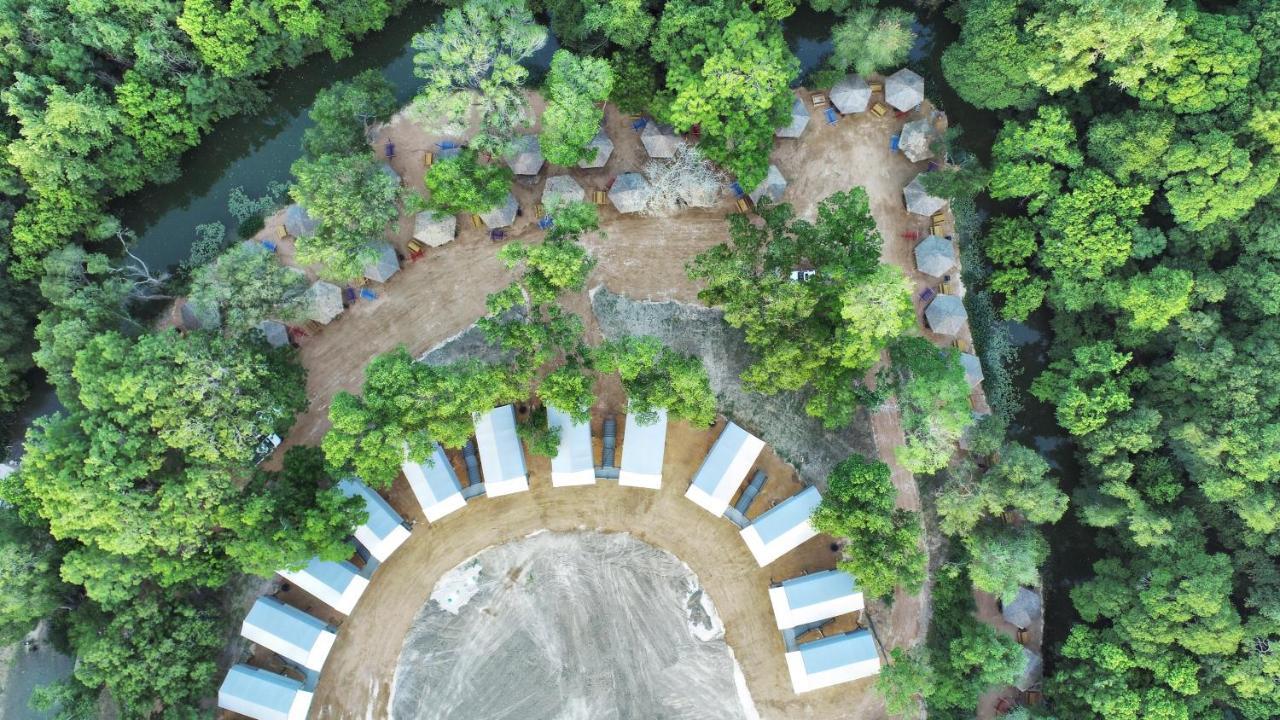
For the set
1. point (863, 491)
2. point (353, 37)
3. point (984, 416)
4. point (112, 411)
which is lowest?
point (863, 491)

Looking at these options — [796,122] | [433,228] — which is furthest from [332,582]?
[796,122]

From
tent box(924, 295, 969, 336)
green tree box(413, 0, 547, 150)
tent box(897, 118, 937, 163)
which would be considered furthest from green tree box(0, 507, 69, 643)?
tent box(897, 118, 937, 163)

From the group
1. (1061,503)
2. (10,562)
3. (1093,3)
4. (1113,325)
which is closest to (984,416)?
(1061,503)

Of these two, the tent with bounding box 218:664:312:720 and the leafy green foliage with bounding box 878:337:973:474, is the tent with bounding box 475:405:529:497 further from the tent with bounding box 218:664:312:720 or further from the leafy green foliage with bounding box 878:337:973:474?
the leafy green foliage with bounding box 878:337:973:474

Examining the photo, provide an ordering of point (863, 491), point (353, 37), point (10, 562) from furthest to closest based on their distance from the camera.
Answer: point (353, 37) → point (863, 491) → point (10, 562)

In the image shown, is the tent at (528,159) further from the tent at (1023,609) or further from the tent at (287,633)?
the tent at (1023,609)

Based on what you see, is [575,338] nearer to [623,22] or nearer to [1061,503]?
[623,22]

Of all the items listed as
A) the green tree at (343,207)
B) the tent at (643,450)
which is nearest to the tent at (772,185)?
the tent at (643,450)
